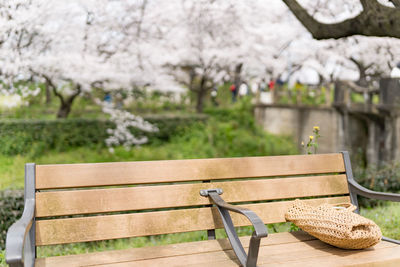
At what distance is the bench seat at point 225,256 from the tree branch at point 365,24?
168cm

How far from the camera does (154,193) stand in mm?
2381

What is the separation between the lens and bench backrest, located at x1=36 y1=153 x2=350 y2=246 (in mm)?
2217

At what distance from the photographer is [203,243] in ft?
7.81

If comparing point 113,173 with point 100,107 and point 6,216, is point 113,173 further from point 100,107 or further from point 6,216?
point 100,107

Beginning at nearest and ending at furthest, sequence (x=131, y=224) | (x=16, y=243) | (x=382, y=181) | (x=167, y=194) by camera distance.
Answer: (x=16, y=243)
(x=131, y=224)
(x=167, y=194)
(x=382, y=181)

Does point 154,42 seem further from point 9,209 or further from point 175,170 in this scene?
point 175,170

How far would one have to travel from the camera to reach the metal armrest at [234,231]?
188 centimetres

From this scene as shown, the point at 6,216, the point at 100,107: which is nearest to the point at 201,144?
the point at 100,107

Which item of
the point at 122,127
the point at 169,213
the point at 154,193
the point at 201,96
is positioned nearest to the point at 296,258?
the point at 169,213

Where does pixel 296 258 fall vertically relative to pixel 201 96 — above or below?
below

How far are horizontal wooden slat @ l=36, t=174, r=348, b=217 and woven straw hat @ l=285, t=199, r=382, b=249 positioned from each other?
0.91ft

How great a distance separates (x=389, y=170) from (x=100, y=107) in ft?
29.7

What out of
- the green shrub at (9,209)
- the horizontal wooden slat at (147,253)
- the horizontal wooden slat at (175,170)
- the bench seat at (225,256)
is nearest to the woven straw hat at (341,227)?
the bench seat at (225,256)

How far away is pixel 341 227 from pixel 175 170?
37.1 inches
